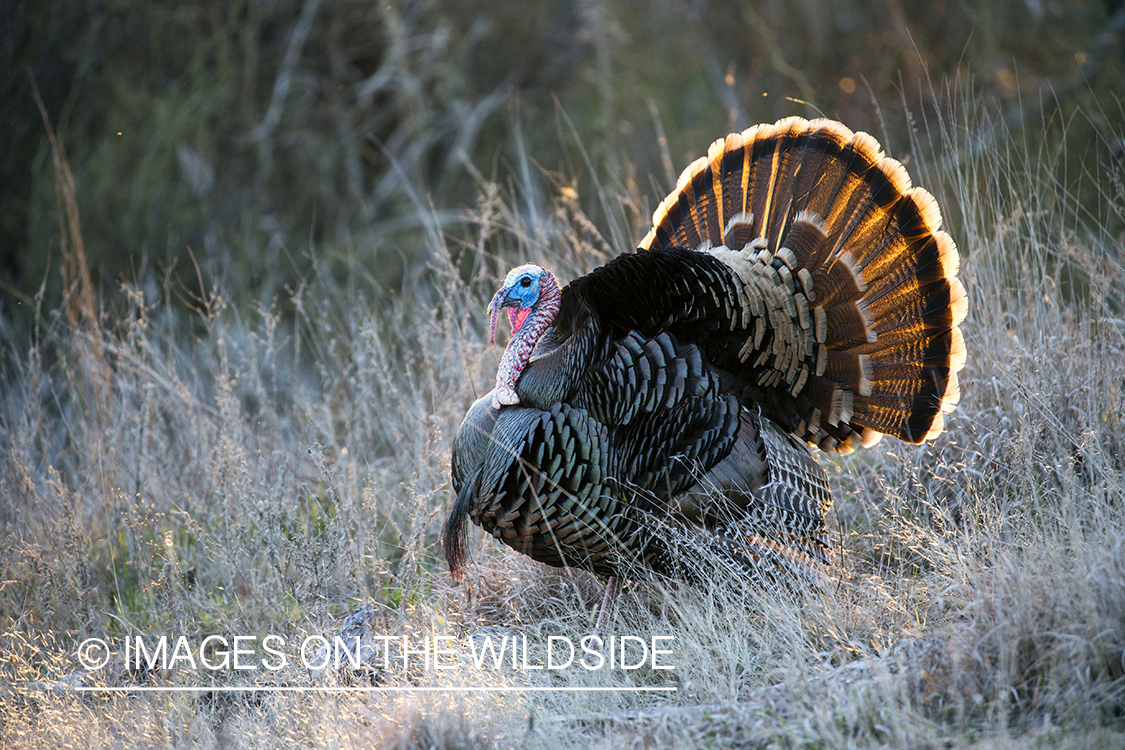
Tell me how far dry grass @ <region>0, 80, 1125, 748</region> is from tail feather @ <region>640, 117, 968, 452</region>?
1.10 ft

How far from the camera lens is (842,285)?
10.1 feet

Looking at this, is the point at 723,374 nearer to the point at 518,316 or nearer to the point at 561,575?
the point at 518,316

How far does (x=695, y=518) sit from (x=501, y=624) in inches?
34.7

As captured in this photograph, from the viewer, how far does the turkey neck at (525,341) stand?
297 centimetres

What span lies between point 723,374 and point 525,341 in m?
0.73

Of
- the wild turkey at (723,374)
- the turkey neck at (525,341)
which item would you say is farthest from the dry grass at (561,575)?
the turkey neck at (525,341)

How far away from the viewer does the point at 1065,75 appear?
7.46m

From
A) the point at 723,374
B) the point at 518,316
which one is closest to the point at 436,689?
the point at 518,316

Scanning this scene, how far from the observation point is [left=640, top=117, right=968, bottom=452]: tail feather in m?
2.97

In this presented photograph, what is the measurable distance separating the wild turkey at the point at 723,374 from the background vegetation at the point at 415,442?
0.96 feet

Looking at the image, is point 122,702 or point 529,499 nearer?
point 529,499

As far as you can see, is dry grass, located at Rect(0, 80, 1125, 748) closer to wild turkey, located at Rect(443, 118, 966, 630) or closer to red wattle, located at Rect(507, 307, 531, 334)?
wild turkey, located at Rect(443, 118, 966, 630)

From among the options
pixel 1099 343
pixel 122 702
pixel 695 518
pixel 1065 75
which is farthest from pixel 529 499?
pixel 1065 75

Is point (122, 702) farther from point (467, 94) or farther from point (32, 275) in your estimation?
point (467, 94)
